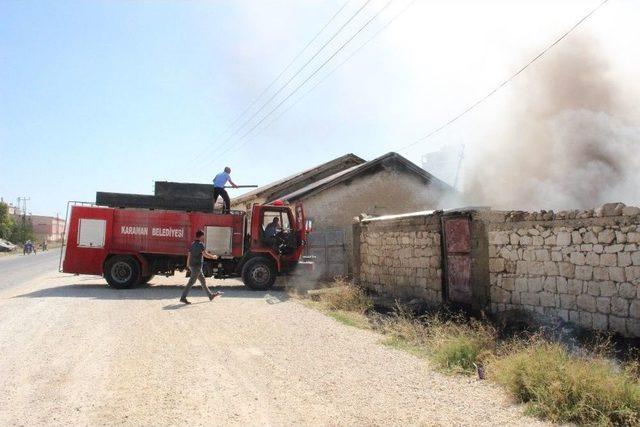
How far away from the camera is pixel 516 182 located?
18.0 meters

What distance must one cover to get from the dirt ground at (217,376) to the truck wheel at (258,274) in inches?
193

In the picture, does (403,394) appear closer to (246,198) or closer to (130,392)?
(130,392)

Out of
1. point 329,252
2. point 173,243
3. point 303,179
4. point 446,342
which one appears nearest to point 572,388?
point 446,342

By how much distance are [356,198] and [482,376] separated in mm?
16330

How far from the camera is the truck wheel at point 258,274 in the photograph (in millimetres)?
14797

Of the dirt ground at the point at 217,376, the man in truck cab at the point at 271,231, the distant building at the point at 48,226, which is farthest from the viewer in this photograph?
the distant building at the point at 48,226

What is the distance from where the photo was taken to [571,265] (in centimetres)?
765

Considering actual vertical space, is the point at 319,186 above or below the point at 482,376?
above

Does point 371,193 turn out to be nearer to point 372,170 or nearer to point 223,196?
point 372,170

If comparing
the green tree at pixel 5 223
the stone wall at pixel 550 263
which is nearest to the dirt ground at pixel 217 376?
the stone wall at pixel 550 263

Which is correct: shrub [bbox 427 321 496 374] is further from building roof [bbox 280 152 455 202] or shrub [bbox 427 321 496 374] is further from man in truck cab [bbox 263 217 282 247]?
building roof [bbox 280 152 455 202]

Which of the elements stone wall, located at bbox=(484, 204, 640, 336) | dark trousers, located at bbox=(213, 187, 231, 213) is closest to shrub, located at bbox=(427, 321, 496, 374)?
stone wall, located at bbox=(484, 204, 640, 336)

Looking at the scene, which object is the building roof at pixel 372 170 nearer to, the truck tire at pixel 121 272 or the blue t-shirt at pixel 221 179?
the blue t-shirt at pixel 221 179

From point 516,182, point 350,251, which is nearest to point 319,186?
point 350,251
